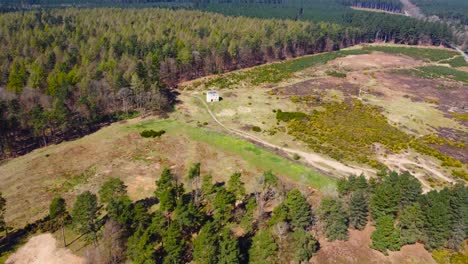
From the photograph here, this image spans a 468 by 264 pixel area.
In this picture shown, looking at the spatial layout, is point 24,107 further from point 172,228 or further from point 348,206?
point 348,206

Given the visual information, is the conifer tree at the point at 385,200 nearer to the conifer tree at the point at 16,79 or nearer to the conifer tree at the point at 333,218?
the conifer tree at the point at 333,218

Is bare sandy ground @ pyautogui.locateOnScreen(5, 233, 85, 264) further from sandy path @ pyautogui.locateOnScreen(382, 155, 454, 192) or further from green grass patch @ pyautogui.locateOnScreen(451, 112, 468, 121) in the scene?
green grass patch @ pyautogui.locateOnScreen(451, 112, 468, 121)

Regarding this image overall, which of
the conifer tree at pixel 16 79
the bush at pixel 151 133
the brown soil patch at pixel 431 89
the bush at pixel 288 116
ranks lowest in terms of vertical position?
the bush at pixel 151 133

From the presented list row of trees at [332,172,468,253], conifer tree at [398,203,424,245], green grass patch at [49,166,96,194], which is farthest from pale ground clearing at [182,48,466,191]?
green grass patch at [49,166,96,194]

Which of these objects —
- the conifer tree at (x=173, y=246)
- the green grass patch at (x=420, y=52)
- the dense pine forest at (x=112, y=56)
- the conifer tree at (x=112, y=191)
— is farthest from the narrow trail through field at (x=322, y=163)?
the green grass patch at (x=420, y=52)

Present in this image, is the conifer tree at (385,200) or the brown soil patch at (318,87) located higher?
the brown soil patch at (318,87)

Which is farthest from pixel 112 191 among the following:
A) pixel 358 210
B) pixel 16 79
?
pixel 16 79

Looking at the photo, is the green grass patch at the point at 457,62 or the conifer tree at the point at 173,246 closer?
the conifer tree at the point at 173,246
